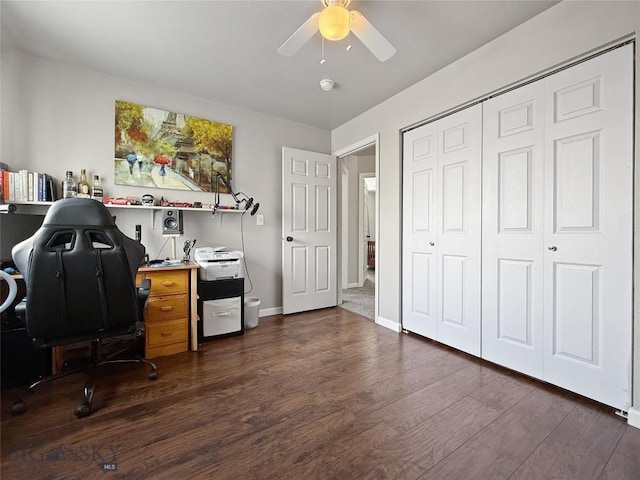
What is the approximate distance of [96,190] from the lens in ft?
7.97

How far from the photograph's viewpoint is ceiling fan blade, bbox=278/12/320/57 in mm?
1541

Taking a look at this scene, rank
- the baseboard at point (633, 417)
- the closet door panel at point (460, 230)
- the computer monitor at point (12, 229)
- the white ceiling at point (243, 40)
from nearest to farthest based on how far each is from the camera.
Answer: the baseboard at point (633, 417)
the white ceiling at point (243, 40)
the computer monitor at point (12, 229)
the closet door panel at point (460, 230)

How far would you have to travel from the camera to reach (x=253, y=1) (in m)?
1.71

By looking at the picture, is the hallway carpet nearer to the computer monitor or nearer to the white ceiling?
the white ceiling

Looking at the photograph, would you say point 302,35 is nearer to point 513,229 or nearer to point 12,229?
point 513,229

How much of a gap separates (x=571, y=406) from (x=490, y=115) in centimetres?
203

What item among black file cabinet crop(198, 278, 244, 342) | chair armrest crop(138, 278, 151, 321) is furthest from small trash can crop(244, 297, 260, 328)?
chair armrest crop(138, 278, 151, 321)

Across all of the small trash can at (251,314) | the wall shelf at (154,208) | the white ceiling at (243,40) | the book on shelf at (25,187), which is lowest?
the small trash can at (251,314)

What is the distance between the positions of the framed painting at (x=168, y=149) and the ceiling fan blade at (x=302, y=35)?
1648 millimetres

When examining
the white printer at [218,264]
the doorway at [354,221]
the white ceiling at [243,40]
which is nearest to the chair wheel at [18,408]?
the white printer at [218,264]

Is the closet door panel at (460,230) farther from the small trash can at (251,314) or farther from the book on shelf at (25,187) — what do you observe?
the book on shelf at (25,187)

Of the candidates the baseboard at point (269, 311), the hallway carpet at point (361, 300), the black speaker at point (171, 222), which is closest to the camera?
the black speaker at point (171, 222)

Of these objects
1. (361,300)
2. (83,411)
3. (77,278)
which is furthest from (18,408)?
(361,300)

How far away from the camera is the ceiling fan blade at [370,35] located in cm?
151
